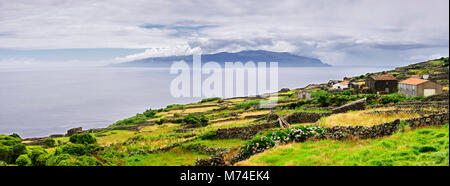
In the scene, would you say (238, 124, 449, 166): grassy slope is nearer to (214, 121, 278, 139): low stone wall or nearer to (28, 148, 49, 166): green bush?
(214, 121, 278, 139): low stone wall

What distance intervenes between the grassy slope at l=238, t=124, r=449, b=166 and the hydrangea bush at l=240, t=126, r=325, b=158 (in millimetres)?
436

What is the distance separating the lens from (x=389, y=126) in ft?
33.2

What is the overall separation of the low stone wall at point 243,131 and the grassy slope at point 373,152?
6.46m

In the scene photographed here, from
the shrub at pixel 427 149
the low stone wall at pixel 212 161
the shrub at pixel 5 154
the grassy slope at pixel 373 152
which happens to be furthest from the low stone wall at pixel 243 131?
the shrub at pixel 5 154

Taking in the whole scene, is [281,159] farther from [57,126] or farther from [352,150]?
[57,126]

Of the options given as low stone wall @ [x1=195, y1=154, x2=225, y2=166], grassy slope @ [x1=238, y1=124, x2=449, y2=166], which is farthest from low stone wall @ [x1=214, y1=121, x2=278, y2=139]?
low stone wall @ [x1=195, y1=154, x2=225, y2=166]

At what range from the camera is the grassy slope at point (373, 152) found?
24.1ft

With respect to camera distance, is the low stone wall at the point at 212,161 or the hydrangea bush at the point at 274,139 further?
the hydrangea bush at the point at 274,139

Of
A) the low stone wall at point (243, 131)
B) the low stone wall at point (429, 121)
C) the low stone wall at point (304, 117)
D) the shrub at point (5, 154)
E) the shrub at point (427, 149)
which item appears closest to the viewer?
the shrub at point (427, 149)

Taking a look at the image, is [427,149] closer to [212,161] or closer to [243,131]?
[212,161]

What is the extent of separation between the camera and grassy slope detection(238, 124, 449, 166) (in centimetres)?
735

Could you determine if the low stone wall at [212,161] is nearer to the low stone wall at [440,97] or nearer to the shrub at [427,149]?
the shrub at [427,149]

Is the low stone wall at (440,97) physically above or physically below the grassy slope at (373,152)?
above
